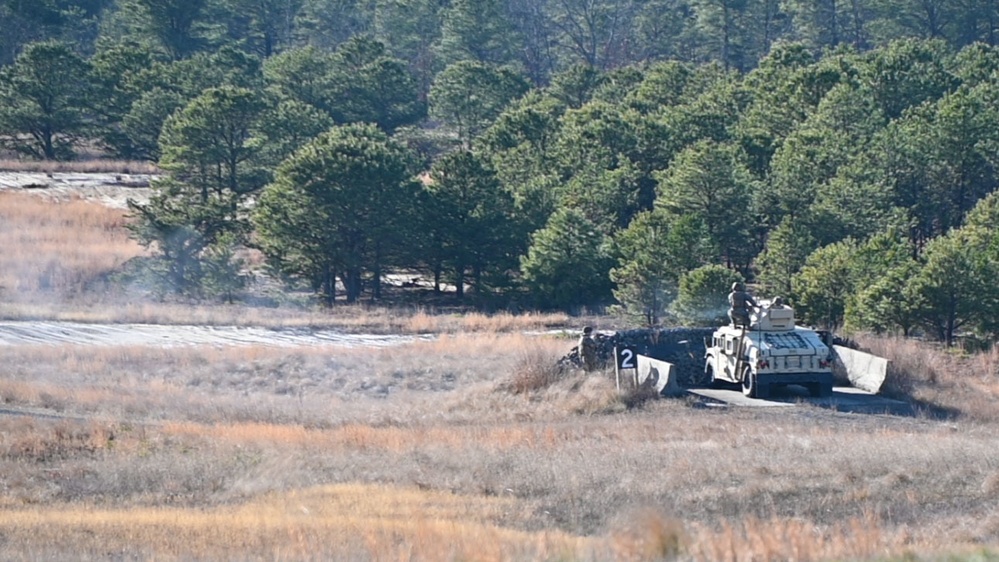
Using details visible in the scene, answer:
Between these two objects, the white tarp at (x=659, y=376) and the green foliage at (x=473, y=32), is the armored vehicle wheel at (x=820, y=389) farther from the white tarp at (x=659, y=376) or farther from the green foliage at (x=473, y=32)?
the green foliage at (x=473, y=32)

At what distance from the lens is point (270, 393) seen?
107ft

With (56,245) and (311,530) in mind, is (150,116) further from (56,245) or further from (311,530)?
(311,530)

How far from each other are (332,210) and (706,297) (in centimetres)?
2013

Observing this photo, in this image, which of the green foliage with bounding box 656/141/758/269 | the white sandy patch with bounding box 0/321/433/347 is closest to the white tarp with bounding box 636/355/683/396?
the white sandy patch with bounding box 0/321/433/347

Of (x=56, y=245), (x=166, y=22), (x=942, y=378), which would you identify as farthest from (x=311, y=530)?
(x=166, y=22)

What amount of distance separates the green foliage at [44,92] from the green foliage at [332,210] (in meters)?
25.2

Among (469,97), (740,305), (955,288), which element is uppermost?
Result: (469,97)

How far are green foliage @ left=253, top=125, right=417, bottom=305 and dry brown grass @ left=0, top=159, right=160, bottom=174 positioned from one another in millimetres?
24558

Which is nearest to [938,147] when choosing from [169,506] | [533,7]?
[169,506]

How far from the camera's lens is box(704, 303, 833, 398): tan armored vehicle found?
26062 mm

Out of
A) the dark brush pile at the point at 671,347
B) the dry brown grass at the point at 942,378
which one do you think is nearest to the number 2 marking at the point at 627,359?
the dark brush pile at the point at 671,347

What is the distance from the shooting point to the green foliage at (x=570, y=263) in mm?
52750

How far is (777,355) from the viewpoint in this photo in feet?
85.3

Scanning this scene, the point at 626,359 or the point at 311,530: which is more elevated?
the point at 626,359
